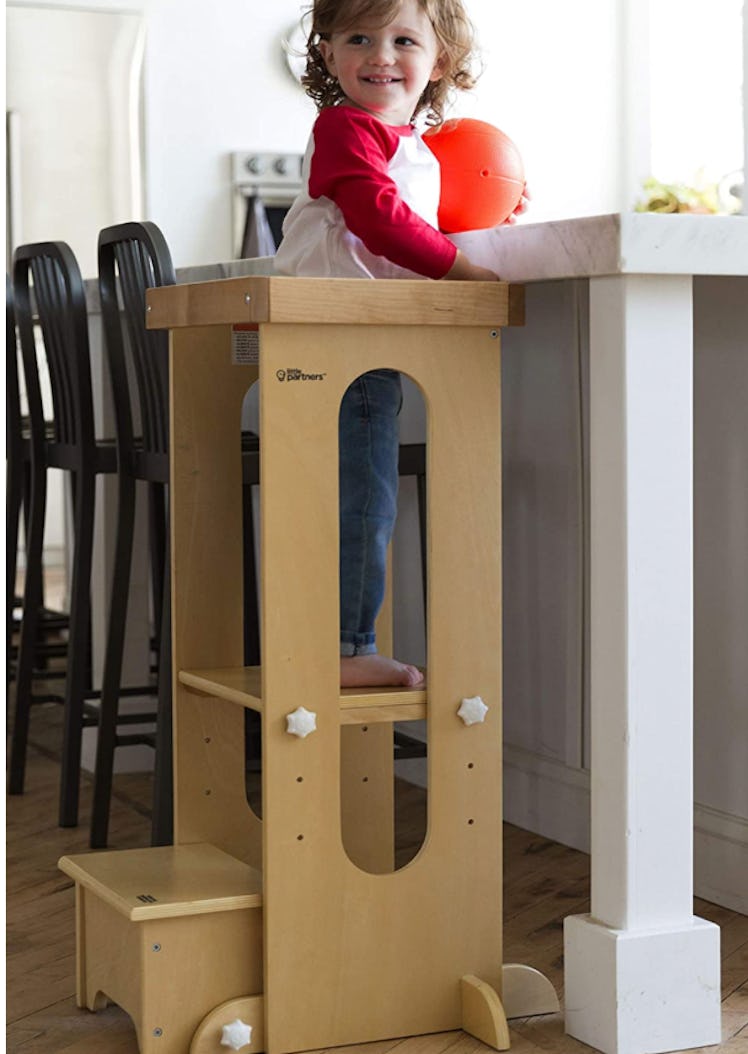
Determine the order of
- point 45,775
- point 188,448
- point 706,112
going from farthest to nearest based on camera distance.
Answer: point 706,112 < point 45,775 < point 188,448

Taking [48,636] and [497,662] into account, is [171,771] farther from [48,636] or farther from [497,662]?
Result: [48,636]

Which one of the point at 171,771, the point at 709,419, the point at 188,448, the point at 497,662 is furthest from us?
the point at 171,771

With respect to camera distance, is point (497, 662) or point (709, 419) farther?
point (709, 419)

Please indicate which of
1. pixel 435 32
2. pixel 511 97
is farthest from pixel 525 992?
pixel 511 97

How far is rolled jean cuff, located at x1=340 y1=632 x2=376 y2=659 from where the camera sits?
194cm

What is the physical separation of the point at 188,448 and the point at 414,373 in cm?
37

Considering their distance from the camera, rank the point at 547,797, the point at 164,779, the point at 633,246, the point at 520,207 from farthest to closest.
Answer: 1. the point at 547,797
2. the point at 164,779
3. the point at 520,207
4. the point at 633,246

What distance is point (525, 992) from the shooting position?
192 centimetres

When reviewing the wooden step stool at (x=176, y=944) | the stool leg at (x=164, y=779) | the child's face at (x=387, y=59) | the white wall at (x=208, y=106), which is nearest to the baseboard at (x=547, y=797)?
the stool leg at (x=164, y=779)

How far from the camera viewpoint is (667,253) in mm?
1734

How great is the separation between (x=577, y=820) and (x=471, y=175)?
1076 mm

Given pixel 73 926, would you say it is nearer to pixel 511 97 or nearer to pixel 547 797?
pixel 547 797

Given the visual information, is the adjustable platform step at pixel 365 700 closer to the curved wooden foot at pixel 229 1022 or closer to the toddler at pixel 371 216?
the toddler at pixel 371 216

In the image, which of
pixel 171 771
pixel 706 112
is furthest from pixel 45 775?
pixel 706 112
